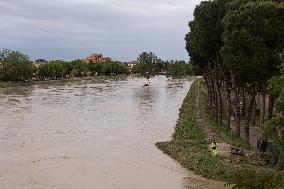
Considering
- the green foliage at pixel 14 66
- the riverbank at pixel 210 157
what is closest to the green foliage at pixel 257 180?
the riverbank at pixel 210 157

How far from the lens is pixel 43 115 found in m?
51.9

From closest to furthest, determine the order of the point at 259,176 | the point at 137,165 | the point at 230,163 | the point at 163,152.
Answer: the point at 259,176, the point at 230,163, the point at 137,165, the point at 163,152

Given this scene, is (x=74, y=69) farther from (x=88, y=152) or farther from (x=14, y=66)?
(x=88, y=152)

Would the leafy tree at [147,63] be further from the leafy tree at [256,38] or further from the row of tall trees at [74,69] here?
the leafy tree at [256,38]

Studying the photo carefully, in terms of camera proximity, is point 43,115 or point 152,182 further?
point 43,115

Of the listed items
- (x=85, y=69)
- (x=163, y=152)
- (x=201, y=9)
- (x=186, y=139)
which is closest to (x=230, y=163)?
(x=163, y=152)

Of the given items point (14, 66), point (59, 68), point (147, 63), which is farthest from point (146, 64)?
point (14, 66)

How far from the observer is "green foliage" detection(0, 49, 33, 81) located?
376 ft

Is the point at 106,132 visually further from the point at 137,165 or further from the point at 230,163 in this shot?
the point at 230,163

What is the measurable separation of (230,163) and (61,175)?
9.27 meters

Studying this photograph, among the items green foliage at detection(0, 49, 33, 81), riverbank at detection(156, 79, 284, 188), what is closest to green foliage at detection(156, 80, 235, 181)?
riverbank at detection(156, 79, 284, 188)

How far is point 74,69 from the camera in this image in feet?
522

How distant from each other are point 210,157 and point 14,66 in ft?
313

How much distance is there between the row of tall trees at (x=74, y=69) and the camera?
136625mm
